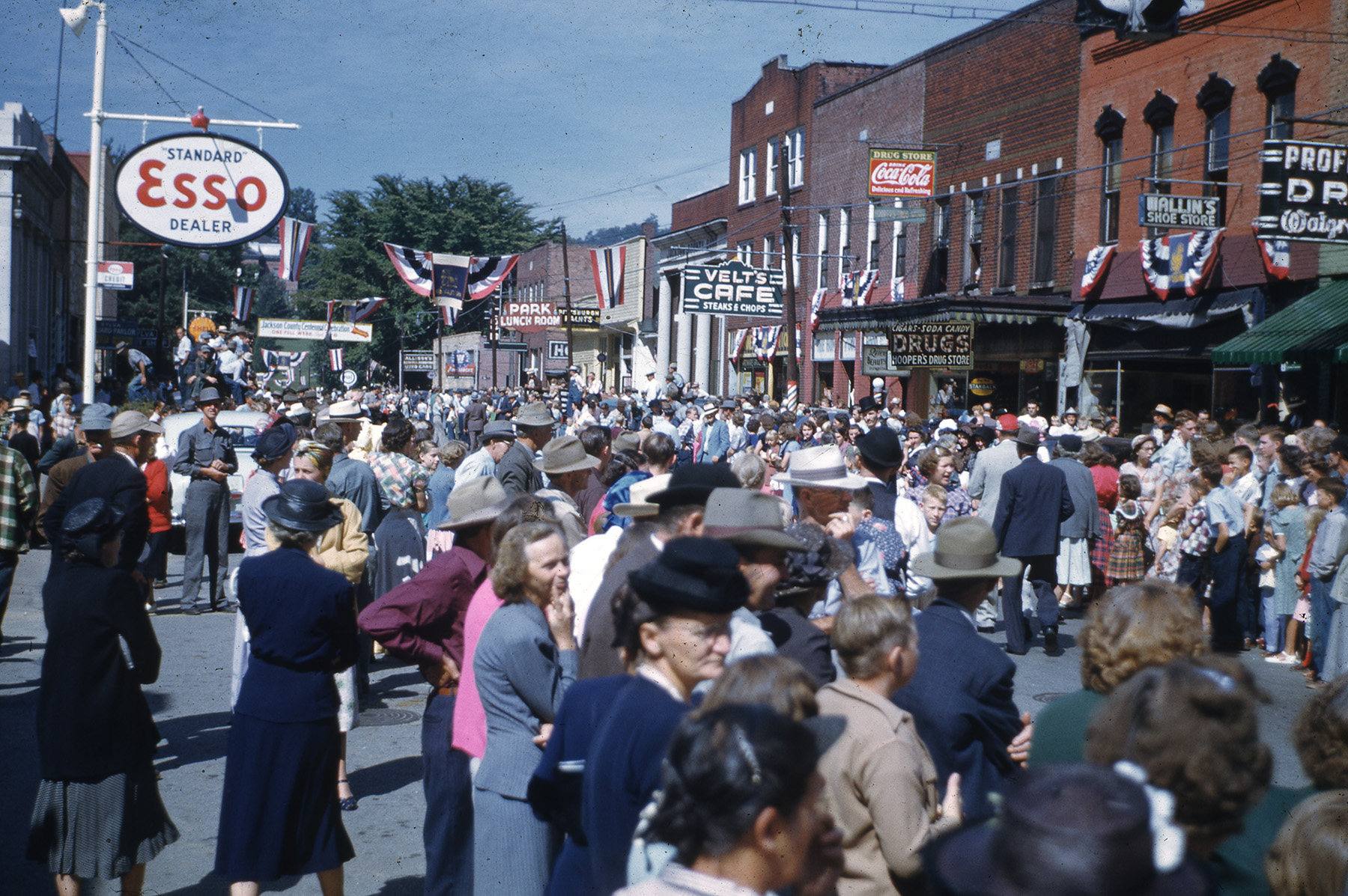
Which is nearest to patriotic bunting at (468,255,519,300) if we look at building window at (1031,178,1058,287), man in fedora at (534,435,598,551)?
building window at (1031,178,1058,287)

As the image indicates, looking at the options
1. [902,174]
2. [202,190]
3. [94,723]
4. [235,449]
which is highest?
[902,174]

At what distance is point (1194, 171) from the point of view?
64.7 feet

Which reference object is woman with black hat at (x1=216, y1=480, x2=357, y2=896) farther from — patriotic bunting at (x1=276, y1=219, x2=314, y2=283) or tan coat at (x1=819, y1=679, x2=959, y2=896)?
patriotic bunting at (x1=276, y1=219, x2=314, y2=283)

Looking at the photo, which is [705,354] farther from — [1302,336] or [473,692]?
[473,692]

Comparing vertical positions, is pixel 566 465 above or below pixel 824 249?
below

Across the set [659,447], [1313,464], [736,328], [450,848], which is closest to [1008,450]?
[1313,464]

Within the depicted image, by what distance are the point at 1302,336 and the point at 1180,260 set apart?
154 inches

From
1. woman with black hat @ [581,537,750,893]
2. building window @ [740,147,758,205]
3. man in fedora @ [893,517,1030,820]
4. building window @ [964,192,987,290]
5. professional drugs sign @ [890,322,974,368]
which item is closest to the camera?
woman with black hat @ [581,537,750,893]

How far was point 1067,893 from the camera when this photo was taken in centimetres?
150

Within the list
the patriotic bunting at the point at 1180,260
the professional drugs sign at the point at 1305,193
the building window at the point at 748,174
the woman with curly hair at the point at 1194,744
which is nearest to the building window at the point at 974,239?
the patriotic bunting at the point at 1180,260

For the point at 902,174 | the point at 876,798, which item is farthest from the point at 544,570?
the point at 902,174

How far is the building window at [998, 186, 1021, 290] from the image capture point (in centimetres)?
2508

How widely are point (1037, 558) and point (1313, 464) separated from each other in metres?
2.40

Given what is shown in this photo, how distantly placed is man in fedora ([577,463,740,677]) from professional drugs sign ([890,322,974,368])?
19776 millimetres
